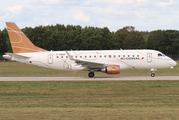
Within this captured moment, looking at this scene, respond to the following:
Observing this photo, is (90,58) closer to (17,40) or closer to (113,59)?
(113,59)

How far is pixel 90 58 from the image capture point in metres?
33.8

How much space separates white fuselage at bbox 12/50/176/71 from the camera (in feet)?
109

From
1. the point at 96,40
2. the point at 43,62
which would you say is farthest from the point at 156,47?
the point at 43,62

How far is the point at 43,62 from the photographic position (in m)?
34.3

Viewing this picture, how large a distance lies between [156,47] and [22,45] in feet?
285

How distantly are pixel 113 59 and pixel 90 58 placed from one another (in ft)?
9.05

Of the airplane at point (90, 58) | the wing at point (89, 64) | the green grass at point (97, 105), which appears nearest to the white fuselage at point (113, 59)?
the airplane at point (90, 58)

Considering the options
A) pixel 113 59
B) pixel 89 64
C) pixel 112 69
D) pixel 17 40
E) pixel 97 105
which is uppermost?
pixel 17 40

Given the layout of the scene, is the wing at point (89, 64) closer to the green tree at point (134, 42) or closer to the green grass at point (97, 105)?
the green grass at point (97, 105)

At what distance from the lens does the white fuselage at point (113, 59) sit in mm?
33375

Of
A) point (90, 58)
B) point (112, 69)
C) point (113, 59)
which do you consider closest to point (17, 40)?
point (90, 58)

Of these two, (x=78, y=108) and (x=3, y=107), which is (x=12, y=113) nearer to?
(x=3, y=107)

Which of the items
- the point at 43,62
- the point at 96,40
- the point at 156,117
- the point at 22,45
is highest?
the point at 96,40

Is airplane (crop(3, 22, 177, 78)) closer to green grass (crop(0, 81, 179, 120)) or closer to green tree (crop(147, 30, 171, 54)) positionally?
green grass (crop(0, 81, 179, 120))
